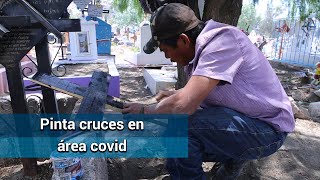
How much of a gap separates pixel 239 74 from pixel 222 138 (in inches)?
15.5

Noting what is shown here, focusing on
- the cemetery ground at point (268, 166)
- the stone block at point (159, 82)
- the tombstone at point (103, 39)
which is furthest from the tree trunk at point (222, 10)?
the tombstone at point (103, 39)

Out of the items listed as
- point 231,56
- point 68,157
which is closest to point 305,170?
point 231,56

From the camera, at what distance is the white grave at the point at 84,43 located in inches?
268

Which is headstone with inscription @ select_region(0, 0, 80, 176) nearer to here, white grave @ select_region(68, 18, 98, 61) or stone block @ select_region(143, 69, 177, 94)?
stone block @ select_region(143, 69, 177, 94)

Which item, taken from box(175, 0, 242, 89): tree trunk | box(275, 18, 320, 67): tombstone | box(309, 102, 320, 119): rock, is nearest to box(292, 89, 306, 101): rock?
box(309, 102, 320, 119): rock

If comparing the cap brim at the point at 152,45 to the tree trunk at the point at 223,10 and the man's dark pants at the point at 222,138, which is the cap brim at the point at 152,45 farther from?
the tree trunk at the point at 223,10

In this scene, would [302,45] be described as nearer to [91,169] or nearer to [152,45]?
[152,45]

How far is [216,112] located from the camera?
1.82 metres

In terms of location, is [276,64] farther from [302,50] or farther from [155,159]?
[155,159]

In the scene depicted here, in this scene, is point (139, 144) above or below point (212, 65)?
below

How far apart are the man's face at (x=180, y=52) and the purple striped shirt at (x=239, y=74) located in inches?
2.2

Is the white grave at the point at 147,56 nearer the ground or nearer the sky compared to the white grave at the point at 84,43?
nearer the ground

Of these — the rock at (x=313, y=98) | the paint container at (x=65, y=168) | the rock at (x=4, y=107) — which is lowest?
the rock at (x=313, y=98)

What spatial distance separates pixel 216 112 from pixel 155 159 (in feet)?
4.16
